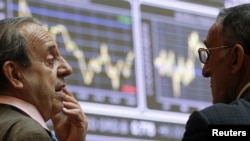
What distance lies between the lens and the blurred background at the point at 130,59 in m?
2.31

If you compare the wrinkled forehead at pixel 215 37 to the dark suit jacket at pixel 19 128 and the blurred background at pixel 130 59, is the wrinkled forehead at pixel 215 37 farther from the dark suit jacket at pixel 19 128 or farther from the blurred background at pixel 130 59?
the blurred background at pixel 130 59

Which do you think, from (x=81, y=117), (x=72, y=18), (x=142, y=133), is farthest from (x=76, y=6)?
(x=81, y=117)

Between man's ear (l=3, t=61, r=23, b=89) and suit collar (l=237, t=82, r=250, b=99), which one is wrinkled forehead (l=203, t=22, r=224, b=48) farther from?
man's ear (l=3, t=61, r=23, b=89)

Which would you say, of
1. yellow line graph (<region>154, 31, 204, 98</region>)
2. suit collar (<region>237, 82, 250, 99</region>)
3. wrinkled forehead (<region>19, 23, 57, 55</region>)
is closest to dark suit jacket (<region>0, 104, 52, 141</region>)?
wrinkled forehead (<region>19, 23, 57, 55</region>)

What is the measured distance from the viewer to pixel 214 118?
1.24 metres

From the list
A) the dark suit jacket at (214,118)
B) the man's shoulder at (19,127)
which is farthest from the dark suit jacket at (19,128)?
the dark suit jacket at (214,118)

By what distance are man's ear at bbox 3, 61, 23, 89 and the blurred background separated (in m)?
0.98

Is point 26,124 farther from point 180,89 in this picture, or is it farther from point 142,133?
point 180,89

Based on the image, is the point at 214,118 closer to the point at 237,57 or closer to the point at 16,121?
the point at 237,57

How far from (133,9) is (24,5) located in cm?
41

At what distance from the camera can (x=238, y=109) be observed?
1264 millimetres

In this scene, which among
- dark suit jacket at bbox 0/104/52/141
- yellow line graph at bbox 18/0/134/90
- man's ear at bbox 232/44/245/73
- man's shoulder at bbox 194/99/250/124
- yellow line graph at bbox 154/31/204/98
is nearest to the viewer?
dark suit jacket at bbox 0/104/52/141

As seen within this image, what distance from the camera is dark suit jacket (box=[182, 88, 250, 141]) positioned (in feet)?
4.02

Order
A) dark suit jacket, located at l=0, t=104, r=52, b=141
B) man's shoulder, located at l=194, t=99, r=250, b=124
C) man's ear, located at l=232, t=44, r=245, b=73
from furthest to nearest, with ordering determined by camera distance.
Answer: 1. man's ear, located at l=232, t=44, r=245, b=73
2. man's shoulder, located at l=194, t=99, r=250, b=124
3. dark suit jacket, located at l=0, t=104, r=52, b=141
